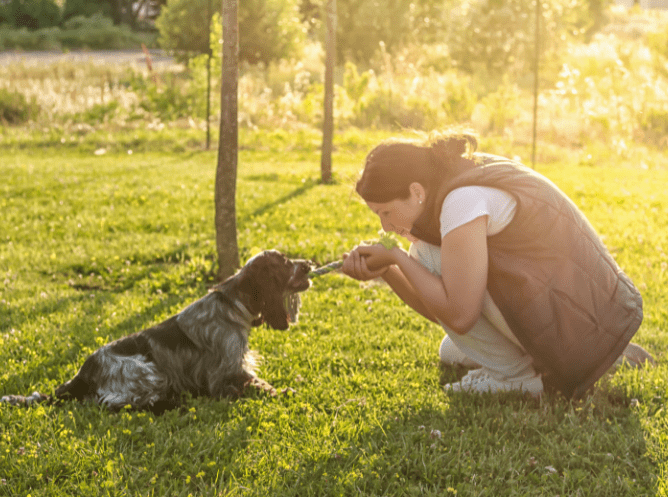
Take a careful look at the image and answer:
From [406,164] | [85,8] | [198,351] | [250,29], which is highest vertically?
[85,8]

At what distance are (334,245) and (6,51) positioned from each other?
A: 108 ft

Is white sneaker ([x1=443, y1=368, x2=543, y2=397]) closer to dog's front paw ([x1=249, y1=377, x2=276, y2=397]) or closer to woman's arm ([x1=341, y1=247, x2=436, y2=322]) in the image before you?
woman's arm ([x1=341, y1=247, x2=436, y2=322])

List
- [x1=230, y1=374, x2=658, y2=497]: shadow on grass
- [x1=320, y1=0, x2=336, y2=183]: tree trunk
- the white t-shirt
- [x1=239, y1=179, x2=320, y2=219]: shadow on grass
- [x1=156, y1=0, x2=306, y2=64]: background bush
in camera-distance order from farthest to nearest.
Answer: [x1=156, y1=0, x2=306, y2=64]: background bush
[x1=320, y1=0, x2=336, y2=183]: tree trunk
[x1=239, y1=179, x2=320, y2=219]: shadow on grass
the white t-shirt
[x1=230, y1=374, x2=658, y2=497]: shadow on grass

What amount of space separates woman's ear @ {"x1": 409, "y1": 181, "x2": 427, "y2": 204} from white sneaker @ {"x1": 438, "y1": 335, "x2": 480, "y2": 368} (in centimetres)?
123

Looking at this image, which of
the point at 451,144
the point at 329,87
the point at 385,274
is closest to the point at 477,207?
the point at 451,144

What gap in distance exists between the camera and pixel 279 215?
26.4 feet

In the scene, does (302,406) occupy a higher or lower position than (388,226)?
lower

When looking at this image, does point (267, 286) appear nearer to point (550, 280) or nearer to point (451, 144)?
point (451, 144)

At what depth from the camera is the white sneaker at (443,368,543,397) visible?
3.67 metres

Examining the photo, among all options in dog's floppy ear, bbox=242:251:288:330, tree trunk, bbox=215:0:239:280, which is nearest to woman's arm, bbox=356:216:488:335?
dog's floppy ear, bbox=242:251:288:330

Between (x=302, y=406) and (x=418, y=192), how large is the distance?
1.38m

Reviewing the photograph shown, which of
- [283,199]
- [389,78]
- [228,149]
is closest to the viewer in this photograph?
[228,149]

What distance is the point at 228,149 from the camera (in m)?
5.39

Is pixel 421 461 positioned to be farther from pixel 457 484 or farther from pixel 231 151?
pixel 231 151
